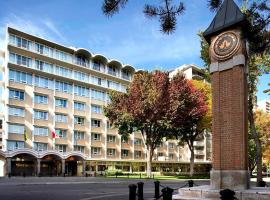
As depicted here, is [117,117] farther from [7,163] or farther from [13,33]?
[13,33]

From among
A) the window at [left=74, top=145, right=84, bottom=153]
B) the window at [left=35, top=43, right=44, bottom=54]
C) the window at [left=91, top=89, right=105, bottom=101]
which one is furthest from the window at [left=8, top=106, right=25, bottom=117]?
the window at [left=91, top=89, right=105, bottom=101]

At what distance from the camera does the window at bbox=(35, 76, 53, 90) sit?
65125mm

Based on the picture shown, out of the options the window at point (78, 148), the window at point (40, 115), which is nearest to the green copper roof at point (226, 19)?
the window at point (40, 115)

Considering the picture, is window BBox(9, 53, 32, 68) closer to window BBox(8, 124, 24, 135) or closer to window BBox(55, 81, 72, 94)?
window BBox(55, 81, 72, 94)

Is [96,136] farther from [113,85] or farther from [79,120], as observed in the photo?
[113,85]

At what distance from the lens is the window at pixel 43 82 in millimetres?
65125

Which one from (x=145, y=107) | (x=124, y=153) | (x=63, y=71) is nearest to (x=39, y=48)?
(x=63, y=71)

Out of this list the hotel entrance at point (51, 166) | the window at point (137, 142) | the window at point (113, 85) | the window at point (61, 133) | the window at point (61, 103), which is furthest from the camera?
the window at point (137, 142)

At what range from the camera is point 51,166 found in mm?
65125

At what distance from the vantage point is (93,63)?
75.9 m

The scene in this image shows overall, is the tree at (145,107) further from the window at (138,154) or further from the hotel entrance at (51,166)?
the window at (138,154)

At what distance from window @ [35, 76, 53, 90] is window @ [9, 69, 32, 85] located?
4.91 ft

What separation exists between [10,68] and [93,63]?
19008mm

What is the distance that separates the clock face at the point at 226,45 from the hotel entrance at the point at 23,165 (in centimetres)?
4493
